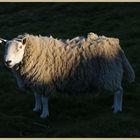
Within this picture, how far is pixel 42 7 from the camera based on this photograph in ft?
105

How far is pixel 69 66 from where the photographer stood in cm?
1503

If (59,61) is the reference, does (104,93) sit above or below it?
below

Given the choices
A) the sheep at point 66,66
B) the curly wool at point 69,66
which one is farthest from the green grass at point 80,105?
the curly wool at point 69,66

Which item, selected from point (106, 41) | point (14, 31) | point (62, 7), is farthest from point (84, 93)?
point (62, 7)

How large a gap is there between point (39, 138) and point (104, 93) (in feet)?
15.2

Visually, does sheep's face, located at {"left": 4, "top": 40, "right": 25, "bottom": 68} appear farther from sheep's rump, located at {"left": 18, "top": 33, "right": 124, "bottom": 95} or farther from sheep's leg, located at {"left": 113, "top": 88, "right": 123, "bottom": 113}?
sheep's leg, located at {"left": 113, "top": 88, "right": 123, "bottom": 113}

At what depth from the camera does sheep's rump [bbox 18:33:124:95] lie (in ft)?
48.9

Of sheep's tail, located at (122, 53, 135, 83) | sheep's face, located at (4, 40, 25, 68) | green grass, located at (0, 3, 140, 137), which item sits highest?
sheep's face, located at (4, 40, 25, 68)

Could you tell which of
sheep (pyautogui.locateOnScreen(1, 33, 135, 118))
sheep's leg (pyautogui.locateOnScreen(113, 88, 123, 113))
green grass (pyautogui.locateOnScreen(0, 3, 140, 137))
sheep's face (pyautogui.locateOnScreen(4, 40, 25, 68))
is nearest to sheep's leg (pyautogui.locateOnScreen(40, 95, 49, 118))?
sheep (pyautogui.locateOnScreen(1, 33, 135, 118))

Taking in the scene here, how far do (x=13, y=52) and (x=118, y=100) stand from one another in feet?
10.0

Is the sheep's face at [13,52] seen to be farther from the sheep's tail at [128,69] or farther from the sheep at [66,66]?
the sheep's tail at [128,69]

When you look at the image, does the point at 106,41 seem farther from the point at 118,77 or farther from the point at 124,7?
the point at 124,7

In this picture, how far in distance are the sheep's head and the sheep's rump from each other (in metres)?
0.23

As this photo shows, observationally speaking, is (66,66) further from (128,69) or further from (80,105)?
(128,69)
